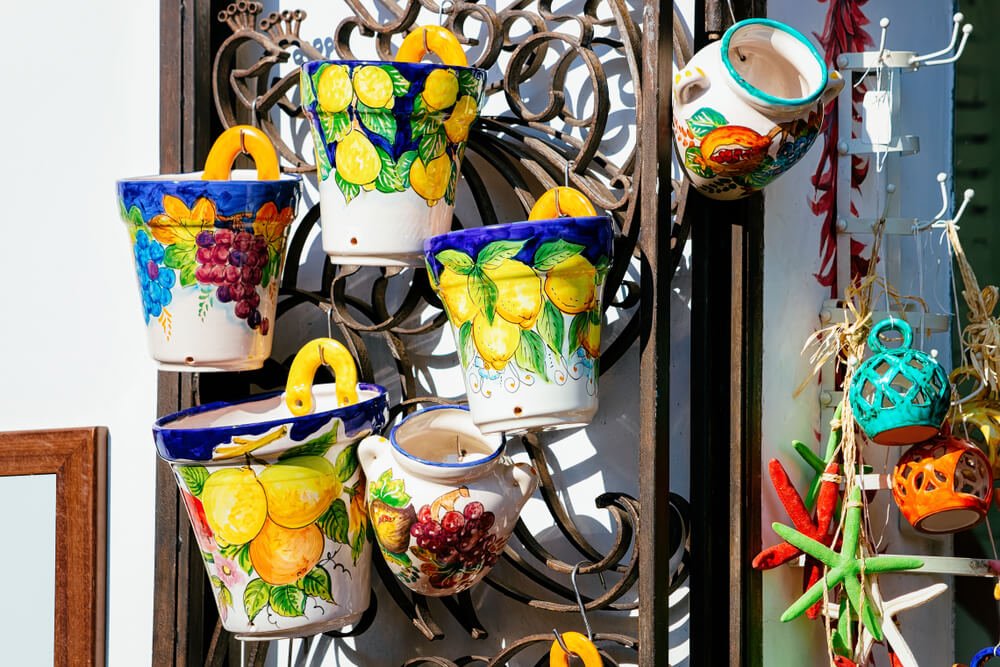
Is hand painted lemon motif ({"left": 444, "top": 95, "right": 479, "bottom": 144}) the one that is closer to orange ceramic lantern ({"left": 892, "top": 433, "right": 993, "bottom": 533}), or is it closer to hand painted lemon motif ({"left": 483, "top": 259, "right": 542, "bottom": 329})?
hand painted lemon motif ({"left": 483, "top": 259, "right": 542, "bottom": 329})

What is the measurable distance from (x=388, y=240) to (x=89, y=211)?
0.42 m

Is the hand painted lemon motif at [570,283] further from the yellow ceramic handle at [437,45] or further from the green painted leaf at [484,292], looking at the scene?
the yellow ceramic handle at [437,45]

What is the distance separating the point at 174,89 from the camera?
1.21m

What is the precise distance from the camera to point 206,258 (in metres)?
1.07

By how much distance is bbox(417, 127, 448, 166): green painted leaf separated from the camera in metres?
1.01

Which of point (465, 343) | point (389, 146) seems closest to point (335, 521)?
point (465, 343)

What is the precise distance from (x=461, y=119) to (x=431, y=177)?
5 cm

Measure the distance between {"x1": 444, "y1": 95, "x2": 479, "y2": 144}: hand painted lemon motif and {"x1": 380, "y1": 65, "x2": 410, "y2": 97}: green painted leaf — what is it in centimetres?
4

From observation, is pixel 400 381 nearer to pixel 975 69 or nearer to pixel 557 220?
pixel 557 220

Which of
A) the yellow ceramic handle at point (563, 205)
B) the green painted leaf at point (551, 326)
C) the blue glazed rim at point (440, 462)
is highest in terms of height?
the yellow ceramic handle at point (563, 205)

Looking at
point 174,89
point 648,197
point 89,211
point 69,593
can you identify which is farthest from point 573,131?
point 69,593

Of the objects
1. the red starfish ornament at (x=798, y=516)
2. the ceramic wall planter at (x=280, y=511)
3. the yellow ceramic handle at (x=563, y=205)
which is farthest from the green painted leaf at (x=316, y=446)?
the red starfish ornament at (x=798, y=516)

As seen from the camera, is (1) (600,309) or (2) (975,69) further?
(2) (975,69)

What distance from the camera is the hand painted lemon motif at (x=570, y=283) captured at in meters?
0.94
